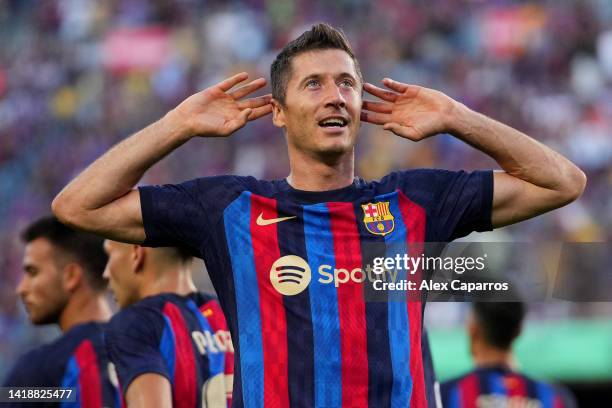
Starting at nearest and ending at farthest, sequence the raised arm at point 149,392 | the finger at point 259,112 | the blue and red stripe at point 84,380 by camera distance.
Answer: the finger at point 259,112 → the raised arm at point 149,392 → the blue and red stripe at point 84,380

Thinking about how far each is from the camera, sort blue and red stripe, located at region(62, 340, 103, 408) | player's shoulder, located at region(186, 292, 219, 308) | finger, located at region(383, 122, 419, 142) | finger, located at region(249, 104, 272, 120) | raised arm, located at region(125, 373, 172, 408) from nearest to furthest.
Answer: finger, located at region(383, 122, 419, 142), finger, located at region(249, 104, 272, 120), raised arm, located at region(125, 373, 172, 408), player's shoulder, located at region(186, 292, 219, 308), blue and red stripe, located at region(62, 340, 103, 408)

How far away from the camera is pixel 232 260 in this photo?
409 centimetres

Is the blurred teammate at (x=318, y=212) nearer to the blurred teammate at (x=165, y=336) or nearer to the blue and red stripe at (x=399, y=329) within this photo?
the blue and red stripe at (x=399, y=329)

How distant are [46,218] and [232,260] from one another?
2984 millimetres

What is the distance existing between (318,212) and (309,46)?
674mm

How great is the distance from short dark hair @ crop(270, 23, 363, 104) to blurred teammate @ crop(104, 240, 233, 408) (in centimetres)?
139

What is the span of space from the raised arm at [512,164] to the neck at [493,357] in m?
2.58

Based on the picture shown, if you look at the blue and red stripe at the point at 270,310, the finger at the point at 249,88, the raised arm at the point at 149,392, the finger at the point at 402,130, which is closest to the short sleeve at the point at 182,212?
the blue and red stripe at the point at 270,310

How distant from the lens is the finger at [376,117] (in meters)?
4.33

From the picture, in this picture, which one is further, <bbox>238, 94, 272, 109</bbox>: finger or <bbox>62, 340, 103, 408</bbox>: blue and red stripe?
<bbox>62, 340, 103, 408</bbox>: blue and red stripe

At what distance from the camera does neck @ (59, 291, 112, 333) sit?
6.55m

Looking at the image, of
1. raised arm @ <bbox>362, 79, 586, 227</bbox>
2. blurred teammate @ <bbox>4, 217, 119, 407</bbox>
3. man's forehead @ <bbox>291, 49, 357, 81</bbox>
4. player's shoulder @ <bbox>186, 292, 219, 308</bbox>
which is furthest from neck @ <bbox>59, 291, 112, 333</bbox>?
raised arm @ <bbox>362, 79, 586, 227</bbox>

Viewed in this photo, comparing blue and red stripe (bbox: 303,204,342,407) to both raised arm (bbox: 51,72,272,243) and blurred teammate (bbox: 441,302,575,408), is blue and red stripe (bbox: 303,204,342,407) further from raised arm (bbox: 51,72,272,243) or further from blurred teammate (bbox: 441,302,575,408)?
blurred teammate (bbox: 441,302,575,408)

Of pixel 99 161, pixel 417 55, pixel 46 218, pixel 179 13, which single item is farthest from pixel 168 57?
pixel 99 161
